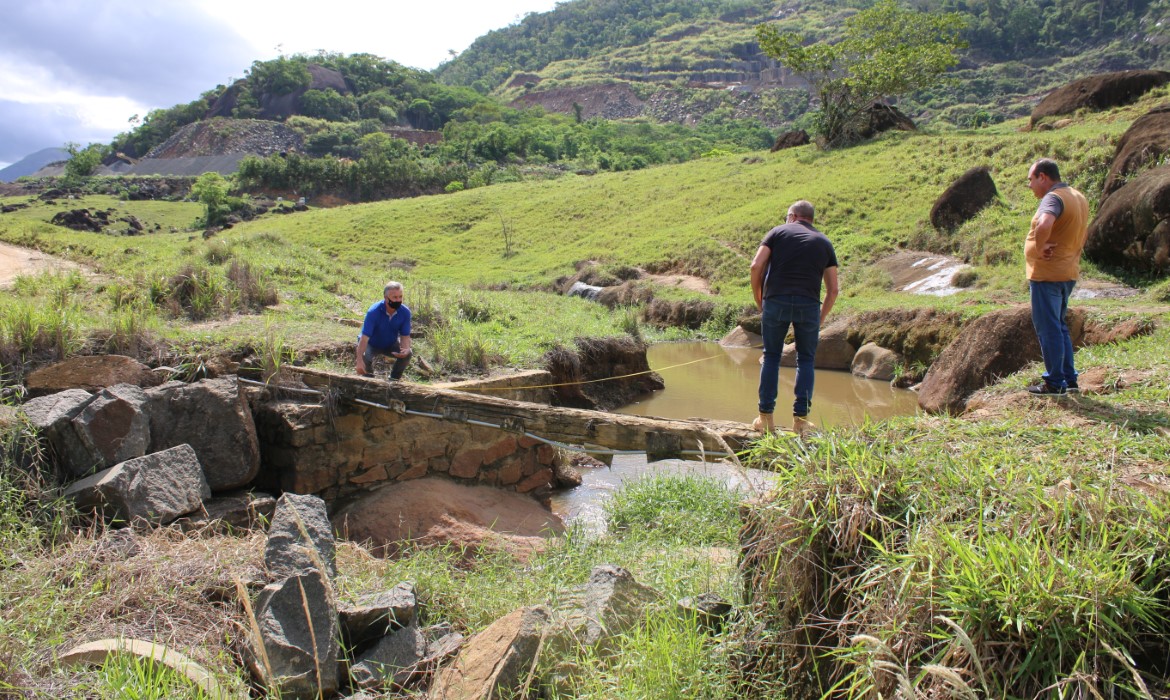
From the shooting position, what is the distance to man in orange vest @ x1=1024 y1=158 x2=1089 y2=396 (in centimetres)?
481

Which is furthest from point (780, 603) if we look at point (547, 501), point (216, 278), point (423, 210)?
point (423, 210)

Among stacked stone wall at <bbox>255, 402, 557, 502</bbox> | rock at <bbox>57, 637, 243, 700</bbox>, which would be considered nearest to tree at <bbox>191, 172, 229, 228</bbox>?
stacked stone wall at <bbox>255, 402, 557, 502</bbox>

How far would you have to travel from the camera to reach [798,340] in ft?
17.1

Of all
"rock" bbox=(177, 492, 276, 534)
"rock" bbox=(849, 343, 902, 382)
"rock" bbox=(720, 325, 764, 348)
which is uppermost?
"rock" bbox=(177, 492, 276, 534)

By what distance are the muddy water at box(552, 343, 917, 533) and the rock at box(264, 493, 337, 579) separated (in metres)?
2.87

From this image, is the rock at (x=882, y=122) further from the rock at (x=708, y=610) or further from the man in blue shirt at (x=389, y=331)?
the rock at (x=708, y=610)

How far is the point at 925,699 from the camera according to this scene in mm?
2088

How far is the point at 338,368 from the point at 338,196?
54274 mm

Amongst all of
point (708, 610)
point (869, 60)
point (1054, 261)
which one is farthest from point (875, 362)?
point (869, 60)

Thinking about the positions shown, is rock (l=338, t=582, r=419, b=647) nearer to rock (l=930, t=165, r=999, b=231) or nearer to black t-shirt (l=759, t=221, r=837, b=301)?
black t-shirt (l=759, t=221, r=837, b=301)

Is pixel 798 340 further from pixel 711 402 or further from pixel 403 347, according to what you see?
pixel 711 402

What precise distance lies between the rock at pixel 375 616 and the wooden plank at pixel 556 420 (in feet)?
5.58

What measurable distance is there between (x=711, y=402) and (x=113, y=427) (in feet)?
29.1

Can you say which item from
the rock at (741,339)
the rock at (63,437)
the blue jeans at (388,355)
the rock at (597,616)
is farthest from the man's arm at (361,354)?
the rock at (741,339)
